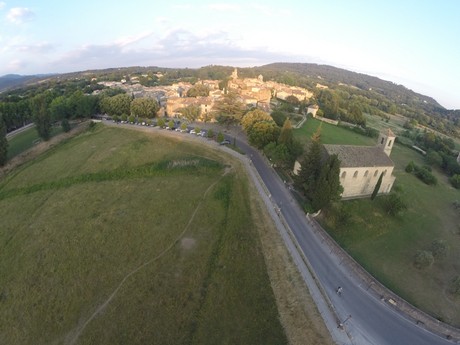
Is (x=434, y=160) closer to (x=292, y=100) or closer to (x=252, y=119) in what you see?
(x=252, y=119)

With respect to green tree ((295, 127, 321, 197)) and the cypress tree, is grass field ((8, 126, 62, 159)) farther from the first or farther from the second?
green tree ((295, 127, 321, 197))

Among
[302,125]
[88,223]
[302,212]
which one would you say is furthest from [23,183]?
[302,125]

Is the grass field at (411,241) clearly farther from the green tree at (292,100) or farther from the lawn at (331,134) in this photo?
the green tree at (292,100)

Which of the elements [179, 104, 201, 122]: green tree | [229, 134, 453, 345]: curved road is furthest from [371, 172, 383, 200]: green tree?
[179, 104, 201, 122]: green tree

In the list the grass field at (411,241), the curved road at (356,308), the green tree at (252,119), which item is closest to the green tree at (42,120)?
the green tree at (252,119)

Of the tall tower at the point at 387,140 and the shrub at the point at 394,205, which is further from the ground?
the tall tower at the point at 387,140

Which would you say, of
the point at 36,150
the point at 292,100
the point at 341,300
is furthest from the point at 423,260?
the point at 292,100
